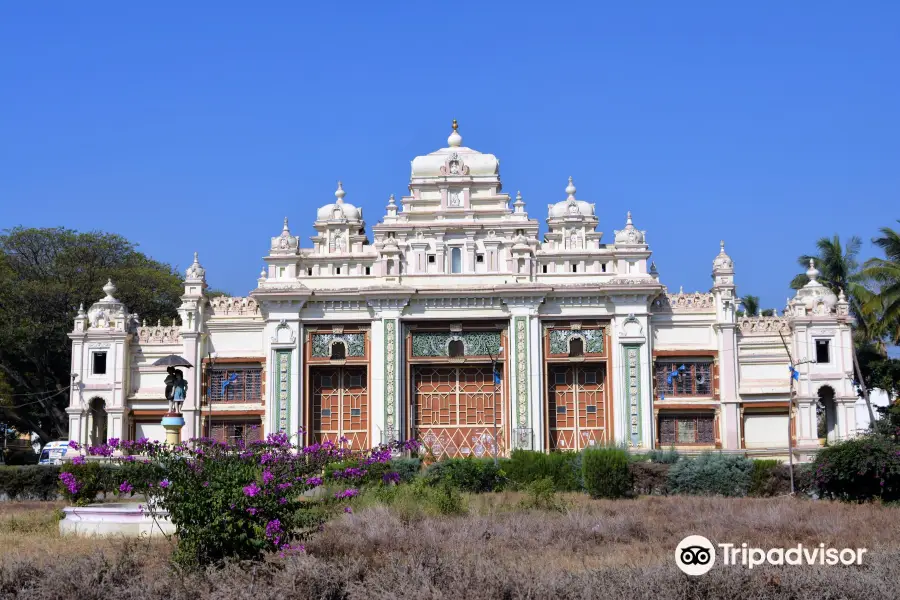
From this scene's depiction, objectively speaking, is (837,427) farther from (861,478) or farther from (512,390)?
(861,478)

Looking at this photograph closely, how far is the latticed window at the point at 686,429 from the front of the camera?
44.5 meters

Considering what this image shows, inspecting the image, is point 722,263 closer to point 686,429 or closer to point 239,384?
point 686,429

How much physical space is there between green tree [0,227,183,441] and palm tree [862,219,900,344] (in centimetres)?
3492

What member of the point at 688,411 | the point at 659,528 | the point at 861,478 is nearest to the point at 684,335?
the point at 688,411

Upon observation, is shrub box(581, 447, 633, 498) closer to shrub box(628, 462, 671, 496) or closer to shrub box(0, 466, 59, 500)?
shrub box(628, 462, 671, 496)

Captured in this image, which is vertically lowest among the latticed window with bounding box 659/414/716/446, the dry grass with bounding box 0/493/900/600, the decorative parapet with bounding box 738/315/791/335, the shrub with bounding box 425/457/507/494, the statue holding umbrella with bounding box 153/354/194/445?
the dry grass with bounding box 0/493/900/600

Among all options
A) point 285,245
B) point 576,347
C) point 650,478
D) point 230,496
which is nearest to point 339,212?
point 285,245

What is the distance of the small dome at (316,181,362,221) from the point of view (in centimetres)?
4791

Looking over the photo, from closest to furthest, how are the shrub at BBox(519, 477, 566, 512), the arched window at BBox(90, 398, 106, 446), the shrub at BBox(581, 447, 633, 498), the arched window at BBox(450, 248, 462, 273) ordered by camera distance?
the shrub at BBox(519, 477, 566, 512) → the shrub at BBox(581, 447, 633, 498) → the arched window at BBox(450, 248, 462, 273) → the arched window at BBox(90, 398, 106, 446)

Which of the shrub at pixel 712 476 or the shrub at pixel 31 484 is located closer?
the shrub at pixel 712 476

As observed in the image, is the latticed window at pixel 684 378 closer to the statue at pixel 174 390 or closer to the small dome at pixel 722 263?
the small dome at pixel 722 263

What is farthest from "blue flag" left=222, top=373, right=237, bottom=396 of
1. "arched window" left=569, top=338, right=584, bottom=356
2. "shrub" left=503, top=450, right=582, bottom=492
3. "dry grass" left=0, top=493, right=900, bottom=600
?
"dry grass" left=0, top=493, right=900, bottom=600

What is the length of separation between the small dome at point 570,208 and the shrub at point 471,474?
15.9m

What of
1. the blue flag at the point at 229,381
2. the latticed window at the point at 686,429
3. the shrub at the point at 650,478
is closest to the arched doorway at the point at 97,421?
the blue flag at the point at 229,381
